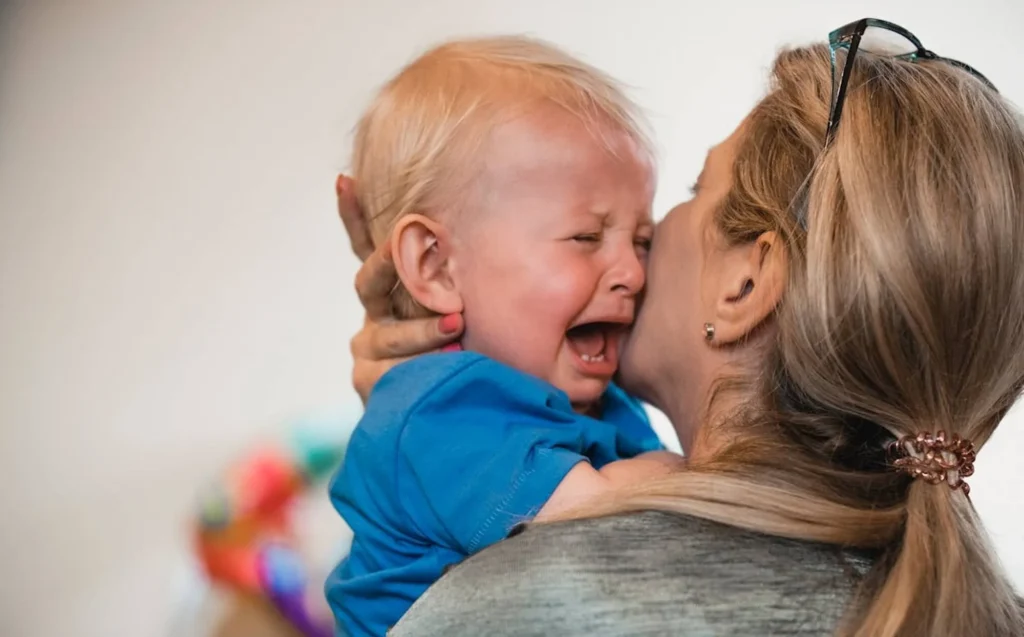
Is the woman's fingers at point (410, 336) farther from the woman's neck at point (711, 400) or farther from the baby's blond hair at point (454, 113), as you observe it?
the woman's neck at point (711, 400)

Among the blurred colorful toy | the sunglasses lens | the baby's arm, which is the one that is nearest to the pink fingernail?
the baby's arm

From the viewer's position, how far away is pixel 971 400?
0.80 meters

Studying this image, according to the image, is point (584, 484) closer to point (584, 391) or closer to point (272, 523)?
point (584, 391)

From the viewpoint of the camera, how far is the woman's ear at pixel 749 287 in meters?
0.88

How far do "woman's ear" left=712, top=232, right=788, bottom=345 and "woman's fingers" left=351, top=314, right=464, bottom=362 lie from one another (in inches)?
11.7

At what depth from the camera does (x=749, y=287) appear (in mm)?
953

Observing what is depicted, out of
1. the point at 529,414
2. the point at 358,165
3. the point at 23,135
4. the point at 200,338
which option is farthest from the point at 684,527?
the point at 23,135

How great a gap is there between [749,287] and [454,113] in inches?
15.4

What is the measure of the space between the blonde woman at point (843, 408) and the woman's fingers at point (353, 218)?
50 centimetres

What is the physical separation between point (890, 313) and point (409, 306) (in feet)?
1.95

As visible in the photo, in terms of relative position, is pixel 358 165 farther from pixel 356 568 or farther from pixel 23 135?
pixel 23 135

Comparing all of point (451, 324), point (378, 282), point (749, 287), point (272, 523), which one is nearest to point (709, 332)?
Result: point (749, 287)

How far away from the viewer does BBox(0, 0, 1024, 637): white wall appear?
186 cm

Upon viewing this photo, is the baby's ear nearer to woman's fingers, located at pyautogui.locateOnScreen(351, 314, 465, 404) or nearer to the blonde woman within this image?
woman's fingers, located at pyautogui.locateOnScreen(351, 314, 465, 404)
